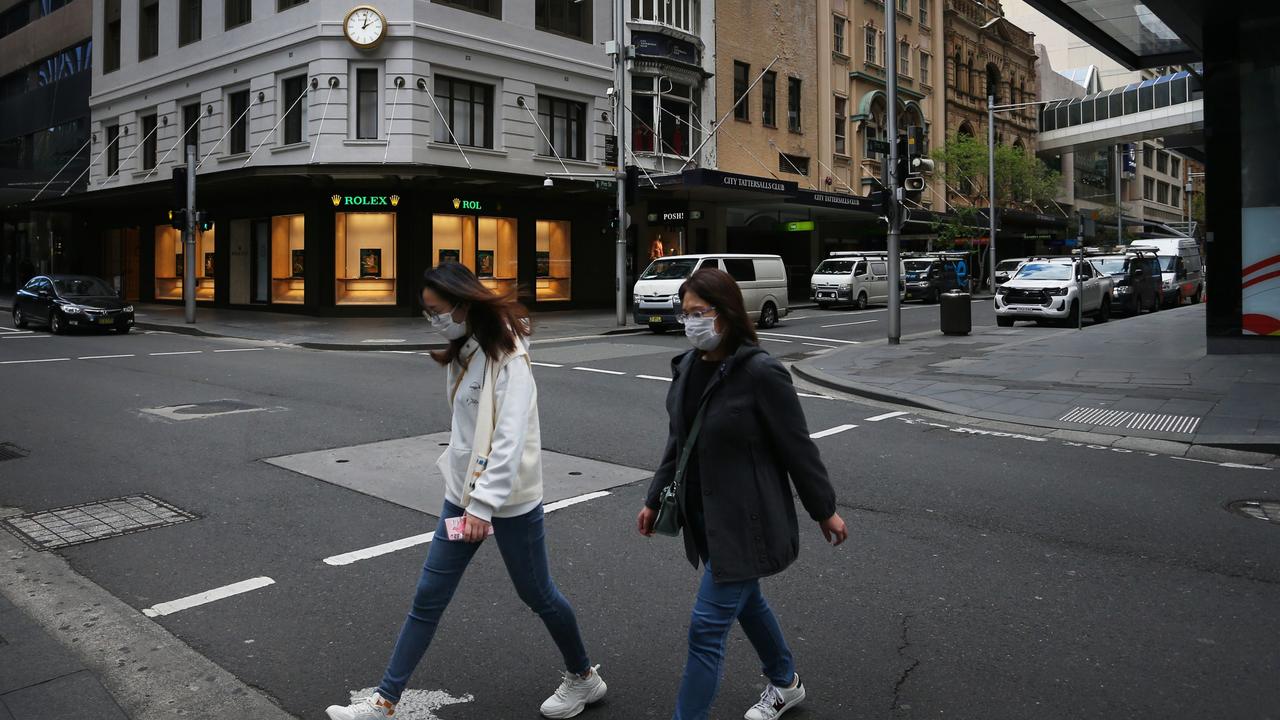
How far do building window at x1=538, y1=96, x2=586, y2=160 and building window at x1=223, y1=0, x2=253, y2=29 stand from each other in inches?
369

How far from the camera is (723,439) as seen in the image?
3.39 meters

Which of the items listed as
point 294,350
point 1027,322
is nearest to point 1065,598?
point 294,350

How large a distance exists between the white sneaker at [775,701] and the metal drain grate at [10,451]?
7384mm

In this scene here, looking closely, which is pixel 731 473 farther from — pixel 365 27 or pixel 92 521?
pixel 365 27

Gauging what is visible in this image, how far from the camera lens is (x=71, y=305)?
71.0 feet

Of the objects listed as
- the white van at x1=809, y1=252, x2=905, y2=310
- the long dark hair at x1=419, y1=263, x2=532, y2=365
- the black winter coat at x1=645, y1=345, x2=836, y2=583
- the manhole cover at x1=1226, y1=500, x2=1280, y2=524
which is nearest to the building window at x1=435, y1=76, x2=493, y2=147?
the white van at x1=809, y1=252, x2=905, y2=310

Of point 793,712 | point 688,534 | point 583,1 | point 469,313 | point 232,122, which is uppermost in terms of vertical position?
point 583,1

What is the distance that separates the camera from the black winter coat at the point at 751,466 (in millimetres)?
3365

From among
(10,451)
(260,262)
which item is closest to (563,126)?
(260,262)

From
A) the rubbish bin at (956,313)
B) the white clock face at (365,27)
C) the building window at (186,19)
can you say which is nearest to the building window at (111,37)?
the building window at (186,19)

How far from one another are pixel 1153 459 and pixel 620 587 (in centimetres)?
580

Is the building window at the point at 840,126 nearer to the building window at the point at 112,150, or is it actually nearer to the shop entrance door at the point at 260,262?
the shop entrance door at the point at 260,262

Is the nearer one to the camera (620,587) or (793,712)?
(793,712)

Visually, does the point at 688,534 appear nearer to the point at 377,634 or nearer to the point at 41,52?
the point at 377,634
